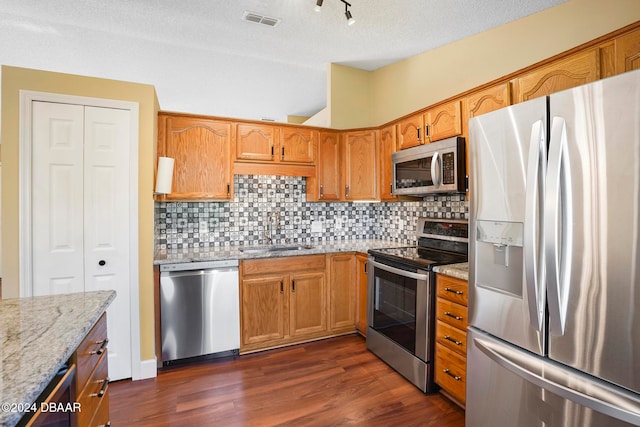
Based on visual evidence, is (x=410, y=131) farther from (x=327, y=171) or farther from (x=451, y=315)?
(x=451, y=315)

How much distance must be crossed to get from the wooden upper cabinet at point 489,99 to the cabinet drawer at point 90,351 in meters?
2.56

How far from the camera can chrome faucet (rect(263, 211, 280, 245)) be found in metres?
3.43

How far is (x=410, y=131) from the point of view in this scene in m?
2.87

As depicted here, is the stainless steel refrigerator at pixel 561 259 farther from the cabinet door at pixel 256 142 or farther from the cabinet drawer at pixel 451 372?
the cabinet door at pixel 256 142

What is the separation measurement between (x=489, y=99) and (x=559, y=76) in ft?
1.36

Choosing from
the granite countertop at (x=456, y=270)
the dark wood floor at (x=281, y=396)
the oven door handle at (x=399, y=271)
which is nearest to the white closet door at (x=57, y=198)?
the dark wood floor at (x=281, y=396)

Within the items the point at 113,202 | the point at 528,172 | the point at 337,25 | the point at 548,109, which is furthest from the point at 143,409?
the point at 337,25

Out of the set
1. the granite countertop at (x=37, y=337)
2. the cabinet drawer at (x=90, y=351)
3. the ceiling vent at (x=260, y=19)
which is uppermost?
the ceiling vent at (x=260, y=19)

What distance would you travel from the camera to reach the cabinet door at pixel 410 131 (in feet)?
9.02

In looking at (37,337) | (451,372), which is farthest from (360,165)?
(37,337)

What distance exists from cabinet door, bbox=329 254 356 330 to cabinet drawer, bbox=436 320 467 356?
1.16 meters

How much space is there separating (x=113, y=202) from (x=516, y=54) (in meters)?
3.30

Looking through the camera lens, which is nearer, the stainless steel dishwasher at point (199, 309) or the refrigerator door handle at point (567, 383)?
the refrigerator door handle at point (567, 383)

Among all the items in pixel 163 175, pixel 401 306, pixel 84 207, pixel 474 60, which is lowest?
pixel 401 306
